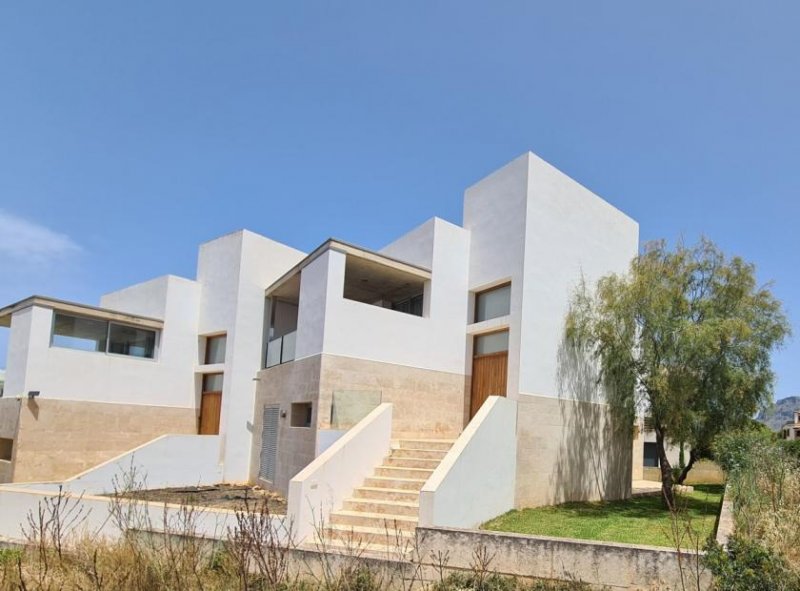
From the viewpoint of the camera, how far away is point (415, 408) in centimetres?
1279

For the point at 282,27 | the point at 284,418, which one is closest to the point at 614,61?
the point at 282,27

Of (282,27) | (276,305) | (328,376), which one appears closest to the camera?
(282,27)

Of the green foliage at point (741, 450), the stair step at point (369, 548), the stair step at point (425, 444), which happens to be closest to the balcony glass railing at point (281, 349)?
the stair step at point (425, 444)

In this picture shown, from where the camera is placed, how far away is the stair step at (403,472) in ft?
32.6

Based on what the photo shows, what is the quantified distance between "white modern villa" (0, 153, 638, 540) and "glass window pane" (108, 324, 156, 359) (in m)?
0.05

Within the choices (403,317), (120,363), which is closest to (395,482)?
(403,317)

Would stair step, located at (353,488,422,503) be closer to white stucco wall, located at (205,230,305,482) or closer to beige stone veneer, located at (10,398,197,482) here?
white stucco wall, located at (205,230,305,482)

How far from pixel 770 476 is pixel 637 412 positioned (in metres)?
4.94

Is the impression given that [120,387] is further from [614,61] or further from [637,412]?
[614,61]

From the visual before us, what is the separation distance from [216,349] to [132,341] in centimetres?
260

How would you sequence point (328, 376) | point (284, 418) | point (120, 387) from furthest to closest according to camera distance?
1. point (120, 387)
2. point (284, 418)
3. point (328, 376)

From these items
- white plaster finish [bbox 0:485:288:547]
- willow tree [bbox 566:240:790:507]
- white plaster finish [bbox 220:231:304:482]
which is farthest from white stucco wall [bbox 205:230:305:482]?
willow tree [bbox 566:240:790:507]

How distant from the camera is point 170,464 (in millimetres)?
15820

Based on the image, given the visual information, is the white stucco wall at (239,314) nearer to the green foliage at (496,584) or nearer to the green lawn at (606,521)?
the green lawn at (606,521)
